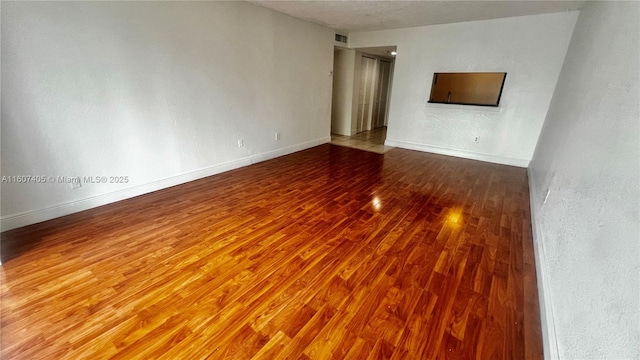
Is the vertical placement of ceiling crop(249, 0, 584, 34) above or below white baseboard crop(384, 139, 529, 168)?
above

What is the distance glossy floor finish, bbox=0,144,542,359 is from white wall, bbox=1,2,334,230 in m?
0.39

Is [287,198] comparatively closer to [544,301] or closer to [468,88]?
[544,301]

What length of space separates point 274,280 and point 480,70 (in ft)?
16.8

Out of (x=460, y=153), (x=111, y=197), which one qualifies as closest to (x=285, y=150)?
(x=111, y=197)

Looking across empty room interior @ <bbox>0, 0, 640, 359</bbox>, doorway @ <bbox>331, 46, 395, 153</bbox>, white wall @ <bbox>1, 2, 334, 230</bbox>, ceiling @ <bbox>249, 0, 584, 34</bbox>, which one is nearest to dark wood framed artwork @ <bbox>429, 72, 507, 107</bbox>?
empty room interior @ <bbox>0, 0, 640, 359</bbox>

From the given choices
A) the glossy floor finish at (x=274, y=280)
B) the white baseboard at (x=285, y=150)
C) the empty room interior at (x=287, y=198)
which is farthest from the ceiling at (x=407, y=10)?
the glossy floor finish at (x=274, y=280)

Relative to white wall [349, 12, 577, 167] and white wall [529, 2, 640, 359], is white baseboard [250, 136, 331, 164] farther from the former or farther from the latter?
white wall [529, 2, 640, 359]

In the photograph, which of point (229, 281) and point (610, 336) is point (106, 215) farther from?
point (610, 336)

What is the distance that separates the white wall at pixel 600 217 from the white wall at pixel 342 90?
4.68m

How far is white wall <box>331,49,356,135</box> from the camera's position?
6.50 meters

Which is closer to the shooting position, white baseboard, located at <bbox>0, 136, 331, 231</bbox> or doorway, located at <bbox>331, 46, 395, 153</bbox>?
white baseboard, located at <bbox>0, 136, 331, 231</bbox>

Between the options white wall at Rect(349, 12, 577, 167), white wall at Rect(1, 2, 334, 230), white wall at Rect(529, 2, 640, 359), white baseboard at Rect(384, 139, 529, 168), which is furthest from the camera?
white baseboard at Rect(384, 139, 529, 168)

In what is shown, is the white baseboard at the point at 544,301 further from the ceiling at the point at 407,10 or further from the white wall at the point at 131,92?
the white wall at the point at 131,92

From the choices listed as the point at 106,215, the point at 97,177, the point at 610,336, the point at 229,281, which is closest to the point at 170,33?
the point at 97,177
